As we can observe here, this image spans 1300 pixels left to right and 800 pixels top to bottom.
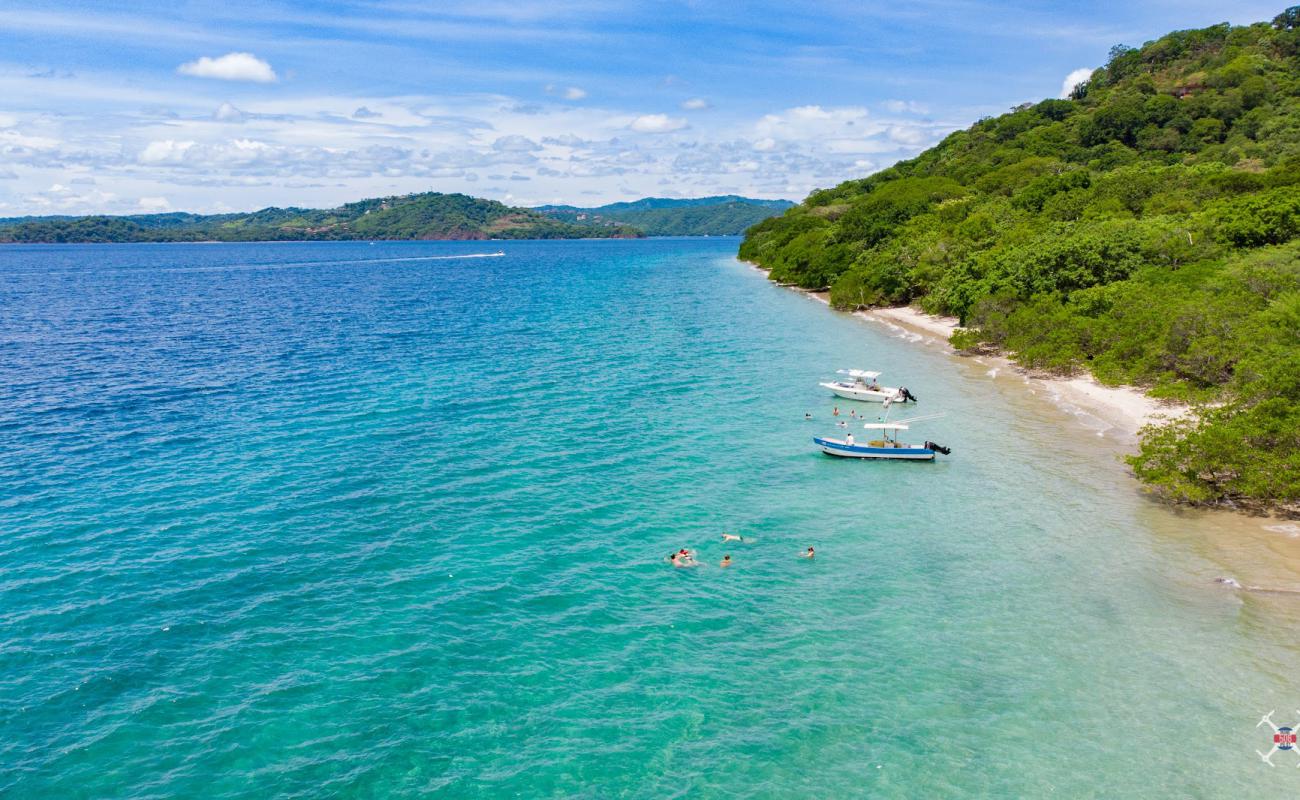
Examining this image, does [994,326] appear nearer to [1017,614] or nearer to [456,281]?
[1017,614]

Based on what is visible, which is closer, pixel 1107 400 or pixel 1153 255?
pixel 1107 400

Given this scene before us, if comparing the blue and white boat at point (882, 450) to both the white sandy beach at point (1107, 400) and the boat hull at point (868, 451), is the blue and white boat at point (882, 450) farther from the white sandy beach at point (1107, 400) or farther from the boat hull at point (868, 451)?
the white sandy beach at point (1107, 400)

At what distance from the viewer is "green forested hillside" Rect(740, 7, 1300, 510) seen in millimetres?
37156

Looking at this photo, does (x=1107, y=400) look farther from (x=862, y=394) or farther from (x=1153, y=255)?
(x=1153, y=255)

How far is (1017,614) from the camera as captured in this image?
91.3ft

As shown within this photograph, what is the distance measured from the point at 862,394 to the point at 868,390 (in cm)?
66

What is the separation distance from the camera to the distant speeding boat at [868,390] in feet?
190

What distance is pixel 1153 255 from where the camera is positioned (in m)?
71.7

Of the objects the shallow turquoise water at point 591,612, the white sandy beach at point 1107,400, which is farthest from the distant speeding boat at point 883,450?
the white sandy beach at point 1107,400

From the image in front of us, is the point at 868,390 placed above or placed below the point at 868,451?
above

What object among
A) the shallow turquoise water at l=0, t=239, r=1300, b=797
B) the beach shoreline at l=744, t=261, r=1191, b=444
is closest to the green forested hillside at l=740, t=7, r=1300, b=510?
the beach shoreline at l=744, t=261, r=1191, b=444

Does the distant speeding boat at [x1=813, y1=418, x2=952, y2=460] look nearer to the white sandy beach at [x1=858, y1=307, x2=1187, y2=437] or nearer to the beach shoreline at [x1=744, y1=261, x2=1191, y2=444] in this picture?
the beach shoreline at [x1=744, y1=261, x2=1191, y2=444]

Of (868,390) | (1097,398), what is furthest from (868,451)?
(1097,398)

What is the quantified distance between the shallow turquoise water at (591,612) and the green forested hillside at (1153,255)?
5.59 metres
